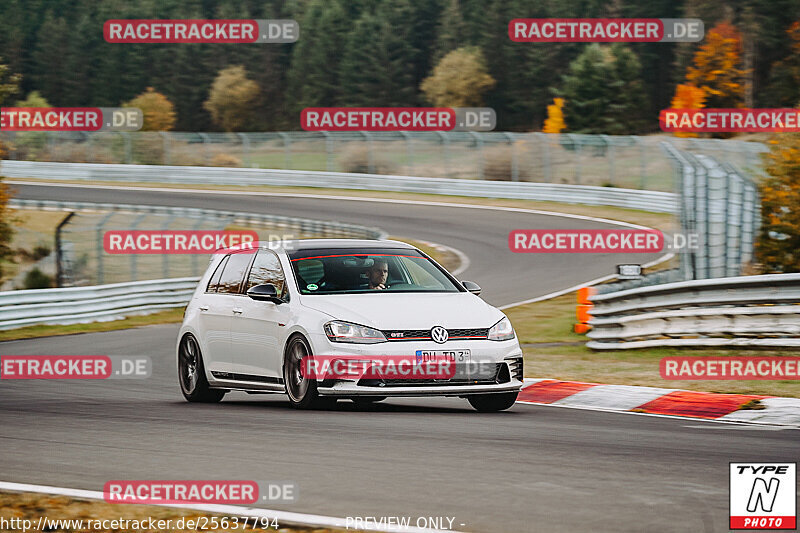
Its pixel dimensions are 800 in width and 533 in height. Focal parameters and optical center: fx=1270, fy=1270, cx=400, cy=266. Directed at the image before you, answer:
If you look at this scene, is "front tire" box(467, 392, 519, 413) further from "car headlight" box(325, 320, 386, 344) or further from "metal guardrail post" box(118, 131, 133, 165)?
"metal guardrail post" box(118, 131, 133, 165)

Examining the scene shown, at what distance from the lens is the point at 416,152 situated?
171 feet

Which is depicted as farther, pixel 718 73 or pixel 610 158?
pixel 718 73

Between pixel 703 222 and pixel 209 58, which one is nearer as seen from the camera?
pixel 703 222

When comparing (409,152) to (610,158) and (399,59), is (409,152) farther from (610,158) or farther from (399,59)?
(399,59)

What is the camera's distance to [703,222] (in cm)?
1683

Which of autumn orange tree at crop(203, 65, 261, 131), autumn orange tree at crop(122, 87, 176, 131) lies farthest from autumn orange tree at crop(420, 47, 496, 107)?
A: autumn orange tree at crop(122, 87, 176, 131)

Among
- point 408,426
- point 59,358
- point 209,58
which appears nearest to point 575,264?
point 59,358

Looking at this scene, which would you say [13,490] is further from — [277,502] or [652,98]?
[652,98]

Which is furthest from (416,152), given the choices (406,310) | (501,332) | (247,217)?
(406,310)

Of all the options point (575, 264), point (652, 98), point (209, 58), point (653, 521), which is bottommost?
point (653, 521)

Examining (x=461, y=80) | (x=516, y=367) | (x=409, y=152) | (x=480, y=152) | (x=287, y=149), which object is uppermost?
(x=461, y=80)

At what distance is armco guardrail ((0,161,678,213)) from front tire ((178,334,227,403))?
2929 centimetres

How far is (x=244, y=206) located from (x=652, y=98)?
65.8 meters

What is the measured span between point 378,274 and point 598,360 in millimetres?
5586
